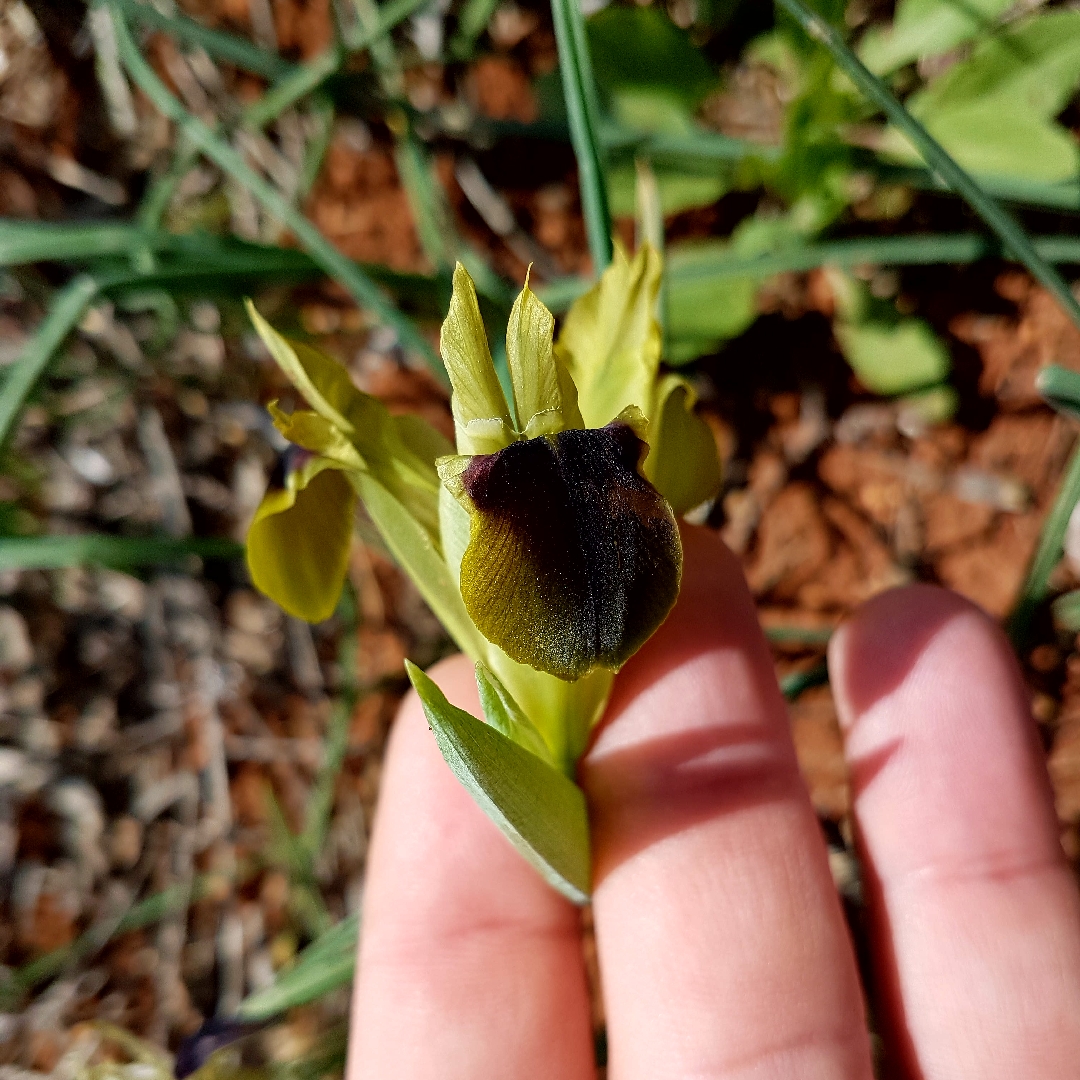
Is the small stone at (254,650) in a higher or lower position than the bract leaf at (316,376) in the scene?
higher

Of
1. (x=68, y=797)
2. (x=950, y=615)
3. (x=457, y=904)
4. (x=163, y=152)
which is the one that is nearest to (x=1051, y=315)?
(x=950, y=615)

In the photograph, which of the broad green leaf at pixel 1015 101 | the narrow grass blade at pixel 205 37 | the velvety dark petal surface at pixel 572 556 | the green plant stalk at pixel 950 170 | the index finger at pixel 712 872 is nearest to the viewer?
the velvety dark petal surface at pixel 572 556

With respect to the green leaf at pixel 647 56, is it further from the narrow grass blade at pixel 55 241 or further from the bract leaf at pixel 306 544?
the bract leaf at pixel 306 544

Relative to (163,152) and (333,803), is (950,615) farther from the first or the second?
(163,152)

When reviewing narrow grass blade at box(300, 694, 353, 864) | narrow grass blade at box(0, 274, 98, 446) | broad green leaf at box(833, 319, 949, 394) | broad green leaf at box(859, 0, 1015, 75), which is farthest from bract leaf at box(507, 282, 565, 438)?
broad green leaf at box(859, 0, 1015, 75)

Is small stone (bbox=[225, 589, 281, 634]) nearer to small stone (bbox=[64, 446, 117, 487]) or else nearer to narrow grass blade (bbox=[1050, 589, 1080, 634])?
small stone (bbox=[64, 446, 117, 487])

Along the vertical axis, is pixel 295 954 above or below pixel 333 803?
below

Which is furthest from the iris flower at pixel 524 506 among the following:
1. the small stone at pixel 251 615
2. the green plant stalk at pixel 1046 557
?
the small stone at pixel 251 615
